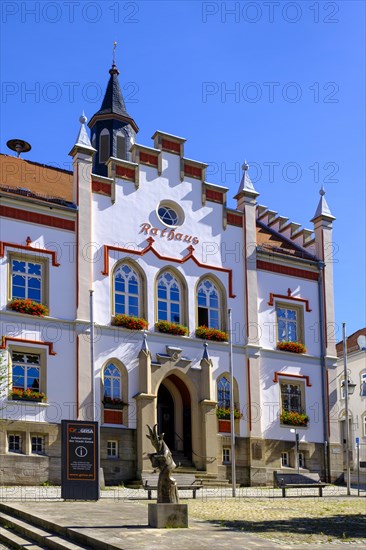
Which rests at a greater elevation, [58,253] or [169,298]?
[58,253]

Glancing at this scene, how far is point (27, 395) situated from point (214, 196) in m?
12.8

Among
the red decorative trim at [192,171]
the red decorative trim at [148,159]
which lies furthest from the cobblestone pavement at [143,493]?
the red decorative trim at [148,159]

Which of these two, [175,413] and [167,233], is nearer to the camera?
[175,413]

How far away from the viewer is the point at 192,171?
38.4 m

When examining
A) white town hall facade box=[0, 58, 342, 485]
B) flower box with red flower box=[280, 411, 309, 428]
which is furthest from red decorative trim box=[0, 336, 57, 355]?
flower box with red flower box=[280, 411, 309, 428]

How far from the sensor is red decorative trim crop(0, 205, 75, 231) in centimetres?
3269

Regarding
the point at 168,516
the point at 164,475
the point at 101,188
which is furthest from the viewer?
the point at 101,188

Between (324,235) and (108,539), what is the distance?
2920 cm

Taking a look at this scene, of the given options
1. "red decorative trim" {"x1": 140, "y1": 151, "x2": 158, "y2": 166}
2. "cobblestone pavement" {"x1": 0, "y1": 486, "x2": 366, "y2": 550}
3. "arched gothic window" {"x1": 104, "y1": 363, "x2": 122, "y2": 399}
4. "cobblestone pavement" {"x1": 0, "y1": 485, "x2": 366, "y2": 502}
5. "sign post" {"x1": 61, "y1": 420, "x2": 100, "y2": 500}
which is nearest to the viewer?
"cobblestone pavement" {"x1": 0, "y1": 486, "x2": 366, "y2": 550}

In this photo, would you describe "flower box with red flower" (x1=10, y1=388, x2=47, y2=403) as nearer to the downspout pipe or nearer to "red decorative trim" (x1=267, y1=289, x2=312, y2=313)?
"red decorative trim" (x1=267, y1=289, x2=312, y2=313)

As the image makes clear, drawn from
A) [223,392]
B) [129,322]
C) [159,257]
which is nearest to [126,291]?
[129,322]

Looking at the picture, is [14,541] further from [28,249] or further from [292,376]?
[292,376]

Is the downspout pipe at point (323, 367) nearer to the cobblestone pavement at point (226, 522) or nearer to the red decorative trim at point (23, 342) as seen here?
the cobblestone pavement at point (226, 522)

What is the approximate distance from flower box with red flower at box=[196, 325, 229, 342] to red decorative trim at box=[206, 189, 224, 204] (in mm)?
5893
